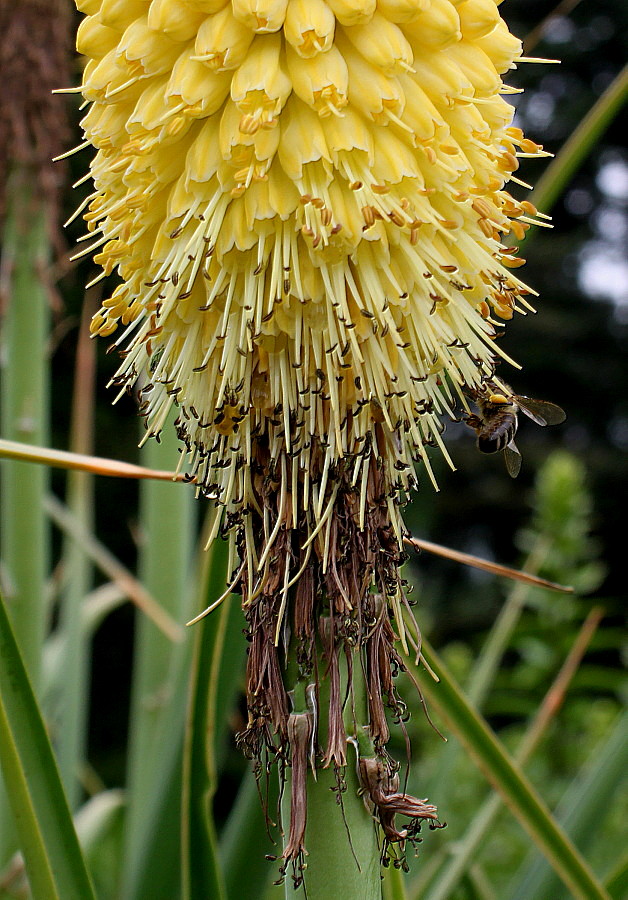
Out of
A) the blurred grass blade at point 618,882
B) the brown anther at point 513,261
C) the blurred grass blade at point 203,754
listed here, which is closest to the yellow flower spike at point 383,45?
the brown anther at point 513,261

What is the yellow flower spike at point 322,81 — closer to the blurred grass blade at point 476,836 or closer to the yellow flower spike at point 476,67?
the yellow flower spike at point 476,67

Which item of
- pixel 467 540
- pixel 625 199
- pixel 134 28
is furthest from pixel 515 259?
pixel 625 199

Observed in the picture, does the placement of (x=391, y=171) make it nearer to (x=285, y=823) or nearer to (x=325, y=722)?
(x=325, y=722)

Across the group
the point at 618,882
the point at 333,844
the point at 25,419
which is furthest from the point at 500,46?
the point at 25,419

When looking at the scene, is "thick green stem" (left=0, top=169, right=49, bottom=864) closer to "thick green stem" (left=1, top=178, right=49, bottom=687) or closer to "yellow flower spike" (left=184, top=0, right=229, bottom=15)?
"thick green stem" (left=1, top=178, right=49, bottom=687)

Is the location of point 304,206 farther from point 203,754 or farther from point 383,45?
point 203,754

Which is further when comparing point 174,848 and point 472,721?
point 174,848
